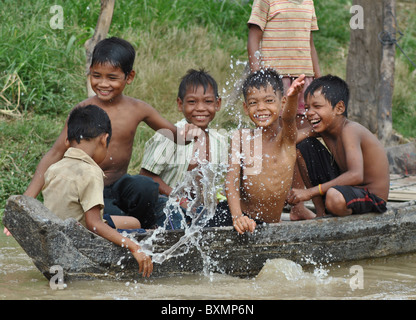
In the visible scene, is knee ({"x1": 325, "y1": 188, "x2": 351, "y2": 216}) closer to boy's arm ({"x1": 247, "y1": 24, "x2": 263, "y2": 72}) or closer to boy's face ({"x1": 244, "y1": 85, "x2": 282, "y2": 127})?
boy's face ({"x1": 244, "y1": 85, "x2": 282, "y2": 127})

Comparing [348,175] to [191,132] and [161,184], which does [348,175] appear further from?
[161,184]

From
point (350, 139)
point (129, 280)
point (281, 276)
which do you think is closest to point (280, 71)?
point (350, 139)

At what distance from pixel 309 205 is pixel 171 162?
1.24m

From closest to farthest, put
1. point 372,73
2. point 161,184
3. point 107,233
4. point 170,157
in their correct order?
point 107,233 < point 161,184 < point 170,157 < point 372,73

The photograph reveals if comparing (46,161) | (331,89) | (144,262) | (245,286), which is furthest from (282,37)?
(144,262)

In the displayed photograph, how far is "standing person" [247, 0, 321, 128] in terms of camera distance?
521cm

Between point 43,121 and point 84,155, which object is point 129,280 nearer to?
point 84,155

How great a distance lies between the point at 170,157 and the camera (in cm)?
494

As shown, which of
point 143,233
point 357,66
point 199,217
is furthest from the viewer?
point 357,66

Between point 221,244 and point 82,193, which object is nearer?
point 82,193

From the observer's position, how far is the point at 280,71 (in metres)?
5.26

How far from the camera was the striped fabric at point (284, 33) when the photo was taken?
521 centimetres

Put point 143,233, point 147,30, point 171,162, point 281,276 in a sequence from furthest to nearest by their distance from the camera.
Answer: point 147,30
point 171,162
point 281,276
point 143,233

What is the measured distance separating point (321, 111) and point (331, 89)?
6.6 inches
